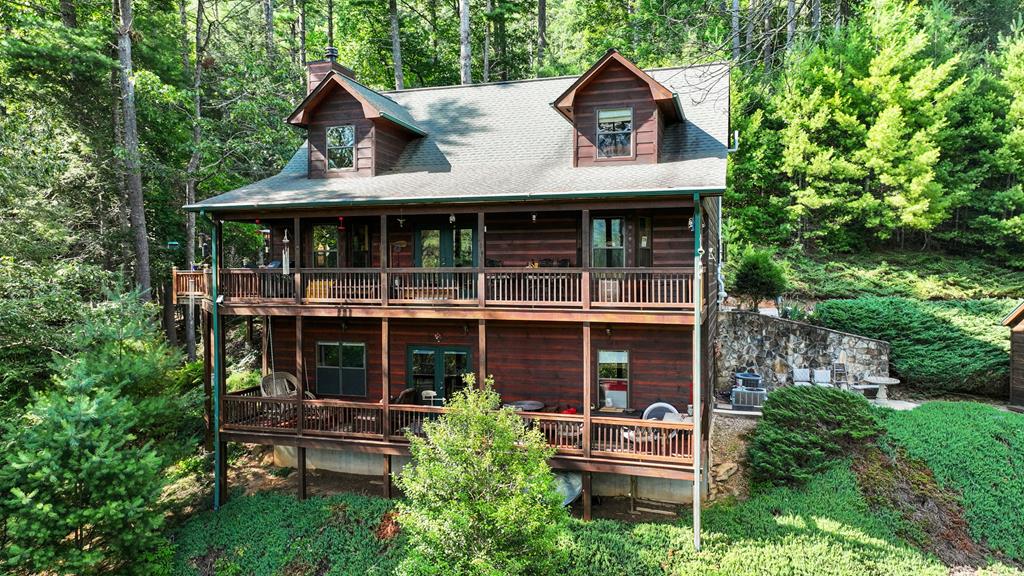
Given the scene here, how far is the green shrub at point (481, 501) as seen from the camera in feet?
26.9

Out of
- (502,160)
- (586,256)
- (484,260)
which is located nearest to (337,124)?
(502,160)

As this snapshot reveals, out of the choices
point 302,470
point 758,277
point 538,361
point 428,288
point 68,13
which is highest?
point 68,13

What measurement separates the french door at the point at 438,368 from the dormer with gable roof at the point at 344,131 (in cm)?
492

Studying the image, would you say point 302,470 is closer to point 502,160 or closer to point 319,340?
point 319,340

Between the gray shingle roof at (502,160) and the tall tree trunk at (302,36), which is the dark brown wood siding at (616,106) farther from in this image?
the tall tree trunk at (302,36)

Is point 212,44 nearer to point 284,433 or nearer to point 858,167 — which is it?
point 284,433

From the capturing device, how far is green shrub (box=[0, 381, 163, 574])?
960cm

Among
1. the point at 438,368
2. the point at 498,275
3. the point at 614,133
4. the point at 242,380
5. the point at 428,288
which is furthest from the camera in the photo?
the point at 242,380

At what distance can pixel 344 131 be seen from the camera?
1455 centimetres

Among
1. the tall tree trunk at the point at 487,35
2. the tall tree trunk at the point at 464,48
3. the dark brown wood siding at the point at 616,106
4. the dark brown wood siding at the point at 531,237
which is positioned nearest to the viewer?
the dark brown wood siding at the point at 616,106

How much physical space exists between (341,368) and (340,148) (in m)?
5.92

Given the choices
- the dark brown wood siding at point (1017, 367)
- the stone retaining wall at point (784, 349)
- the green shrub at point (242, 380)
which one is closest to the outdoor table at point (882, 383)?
the stone retaining wall at point (784, 349)

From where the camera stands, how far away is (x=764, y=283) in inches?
789

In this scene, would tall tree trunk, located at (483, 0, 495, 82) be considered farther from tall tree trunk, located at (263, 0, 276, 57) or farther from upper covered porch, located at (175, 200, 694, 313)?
upper covered porch, located at (175, 200, 694, 313)
